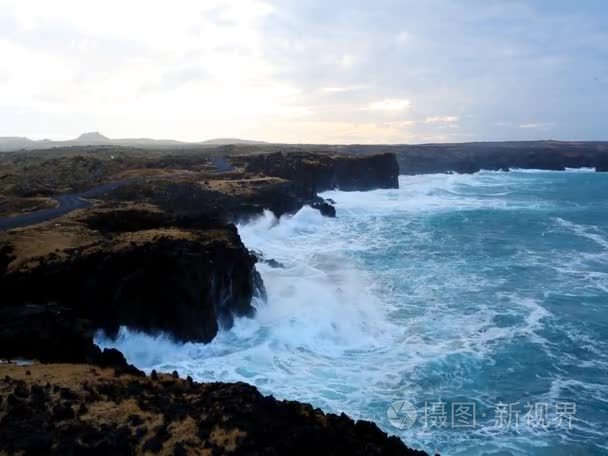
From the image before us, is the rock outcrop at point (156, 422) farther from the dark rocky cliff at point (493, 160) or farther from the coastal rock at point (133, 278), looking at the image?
the dark rocky cliff at point (493, 160)

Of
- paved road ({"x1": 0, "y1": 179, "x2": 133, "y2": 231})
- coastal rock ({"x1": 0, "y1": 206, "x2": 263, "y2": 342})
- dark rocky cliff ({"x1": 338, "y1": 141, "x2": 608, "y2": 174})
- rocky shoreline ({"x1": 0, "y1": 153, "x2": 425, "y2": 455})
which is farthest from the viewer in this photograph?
dark rocky cliff ({"x1": 338, "y1": 141, "x2": 608, "y2": 174})

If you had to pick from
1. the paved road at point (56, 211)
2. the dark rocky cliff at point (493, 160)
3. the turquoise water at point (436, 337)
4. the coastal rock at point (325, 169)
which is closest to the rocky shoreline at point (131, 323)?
the paved road at point (56, 211)

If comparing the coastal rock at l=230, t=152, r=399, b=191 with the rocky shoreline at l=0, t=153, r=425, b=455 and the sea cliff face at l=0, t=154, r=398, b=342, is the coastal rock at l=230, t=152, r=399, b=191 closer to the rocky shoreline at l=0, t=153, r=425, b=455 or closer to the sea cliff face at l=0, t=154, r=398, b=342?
the rocky shoreline at l=0, t=153, r=425, b=455

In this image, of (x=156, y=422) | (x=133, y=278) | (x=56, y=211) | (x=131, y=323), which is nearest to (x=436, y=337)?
(x=131, y=323)

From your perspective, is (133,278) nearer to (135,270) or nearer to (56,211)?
(135,270)

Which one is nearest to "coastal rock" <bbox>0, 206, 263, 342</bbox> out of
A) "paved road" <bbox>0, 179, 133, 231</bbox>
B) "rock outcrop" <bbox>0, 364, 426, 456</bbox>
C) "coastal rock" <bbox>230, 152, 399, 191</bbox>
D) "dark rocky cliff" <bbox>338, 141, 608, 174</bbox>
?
"paved road" <bbox>0, 179, 133, 231</bbox>

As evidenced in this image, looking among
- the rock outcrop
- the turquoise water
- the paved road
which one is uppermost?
the paved road
